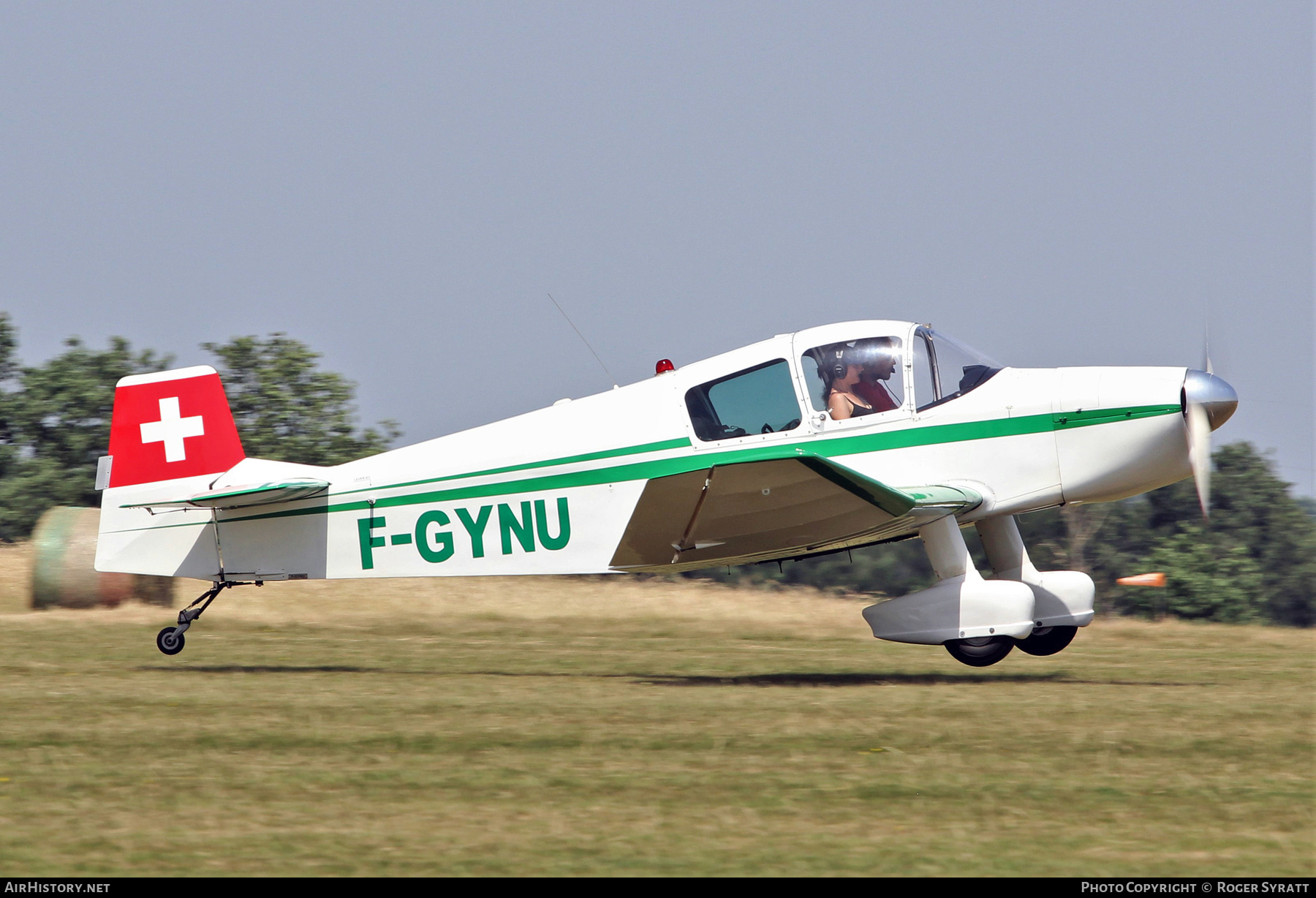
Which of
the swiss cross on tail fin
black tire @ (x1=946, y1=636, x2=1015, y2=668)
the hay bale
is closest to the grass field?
black tire @ (x1=946, y1=636, x2=1015, y2=668)

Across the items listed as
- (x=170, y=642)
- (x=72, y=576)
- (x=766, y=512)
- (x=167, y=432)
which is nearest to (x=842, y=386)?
(x=766, y=512)

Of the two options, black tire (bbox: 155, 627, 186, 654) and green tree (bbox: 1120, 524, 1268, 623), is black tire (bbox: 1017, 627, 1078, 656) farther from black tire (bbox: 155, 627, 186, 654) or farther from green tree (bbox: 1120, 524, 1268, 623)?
green tree (bbox: 1120, 524, 1268, 623)

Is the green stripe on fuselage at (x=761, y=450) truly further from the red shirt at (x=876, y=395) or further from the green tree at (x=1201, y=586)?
the green tree at (x=1201, y=586)

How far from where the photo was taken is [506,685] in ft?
26.3

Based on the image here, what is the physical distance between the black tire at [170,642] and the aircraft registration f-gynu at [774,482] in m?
0.67

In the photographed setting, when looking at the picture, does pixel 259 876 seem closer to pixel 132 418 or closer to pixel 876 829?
pixel 876 829

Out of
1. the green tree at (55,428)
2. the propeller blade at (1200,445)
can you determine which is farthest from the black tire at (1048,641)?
the green tree at (55,428)

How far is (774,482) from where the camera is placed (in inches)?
295

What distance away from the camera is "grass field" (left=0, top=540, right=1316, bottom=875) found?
402 centimetres

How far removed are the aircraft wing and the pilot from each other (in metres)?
0.62

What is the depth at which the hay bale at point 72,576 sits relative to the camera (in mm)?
12312

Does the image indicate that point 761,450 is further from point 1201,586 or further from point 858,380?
point 1201,586

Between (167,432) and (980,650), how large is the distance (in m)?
6.19

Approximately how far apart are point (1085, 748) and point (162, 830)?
400cm
